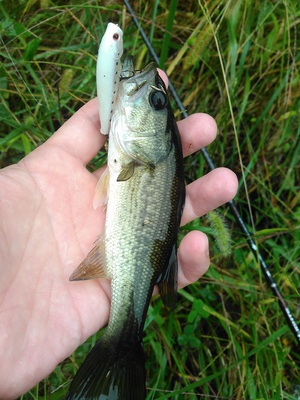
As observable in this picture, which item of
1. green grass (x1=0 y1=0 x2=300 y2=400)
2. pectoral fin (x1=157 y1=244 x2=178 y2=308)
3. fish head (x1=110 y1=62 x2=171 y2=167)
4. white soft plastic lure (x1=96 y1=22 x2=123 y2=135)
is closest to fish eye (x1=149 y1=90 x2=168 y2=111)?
fish head (x1=110 y1=62 x2=171 y2=167)

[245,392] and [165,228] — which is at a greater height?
[165,228]

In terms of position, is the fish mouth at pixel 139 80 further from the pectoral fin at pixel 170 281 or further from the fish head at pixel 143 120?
the pectoral fin at pixel 170 281

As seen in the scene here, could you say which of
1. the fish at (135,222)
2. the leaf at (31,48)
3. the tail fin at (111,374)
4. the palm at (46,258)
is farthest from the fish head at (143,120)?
the tail fin at (111,374)

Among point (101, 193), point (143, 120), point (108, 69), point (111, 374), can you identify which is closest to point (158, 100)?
point (143, 120)

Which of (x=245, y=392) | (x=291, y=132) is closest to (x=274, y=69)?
(x=291, y=132)

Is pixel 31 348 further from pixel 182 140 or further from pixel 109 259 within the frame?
pixel 182 140

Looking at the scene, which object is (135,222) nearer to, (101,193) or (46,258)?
(101,193)

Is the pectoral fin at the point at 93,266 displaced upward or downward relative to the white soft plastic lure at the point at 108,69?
downward
